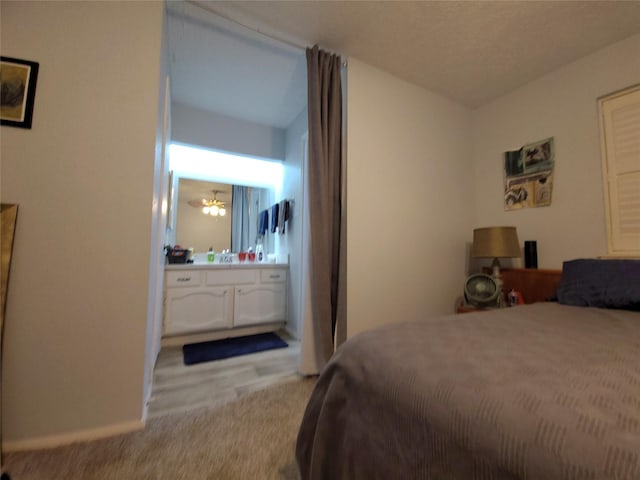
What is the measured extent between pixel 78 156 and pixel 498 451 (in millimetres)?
1916

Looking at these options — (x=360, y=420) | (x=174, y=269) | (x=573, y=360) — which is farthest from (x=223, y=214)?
(x=573, y=360)

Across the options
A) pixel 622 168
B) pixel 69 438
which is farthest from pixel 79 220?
pixel 622 168

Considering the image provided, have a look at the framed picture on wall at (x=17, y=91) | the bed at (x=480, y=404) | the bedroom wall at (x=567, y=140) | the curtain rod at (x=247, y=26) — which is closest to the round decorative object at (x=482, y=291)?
the bedroom wall at (x=567, y=140)

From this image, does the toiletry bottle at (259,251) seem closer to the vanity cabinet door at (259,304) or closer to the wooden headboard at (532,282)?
the vanity cabinet door at (259,304)

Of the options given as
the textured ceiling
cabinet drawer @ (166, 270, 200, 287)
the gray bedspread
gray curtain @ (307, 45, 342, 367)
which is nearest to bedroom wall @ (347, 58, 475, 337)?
gray curtain @ (307, 45, 342, 367)

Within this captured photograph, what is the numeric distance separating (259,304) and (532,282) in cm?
264

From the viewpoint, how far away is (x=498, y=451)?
44 centimetres

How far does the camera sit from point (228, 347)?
2.51m

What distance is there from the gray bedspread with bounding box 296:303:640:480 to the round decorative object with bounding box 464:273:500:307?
3.17 ft

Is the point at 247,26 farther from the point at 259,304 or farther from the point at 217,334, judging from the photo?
the point at 217,334

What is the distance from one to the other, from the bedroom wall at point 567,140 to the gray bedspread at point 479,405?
1.27 meters

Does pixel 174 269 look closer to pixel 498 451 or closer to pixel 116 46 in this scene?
pixel 116 46

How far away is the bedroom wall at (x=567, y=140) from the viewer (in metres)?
1.87

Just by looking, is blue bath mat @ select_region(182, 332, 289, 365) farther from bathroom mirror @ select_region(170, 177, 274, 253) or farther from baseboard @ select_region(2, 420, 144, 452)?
bathroom mirror @ select_region(170, 177, 274, 253)
